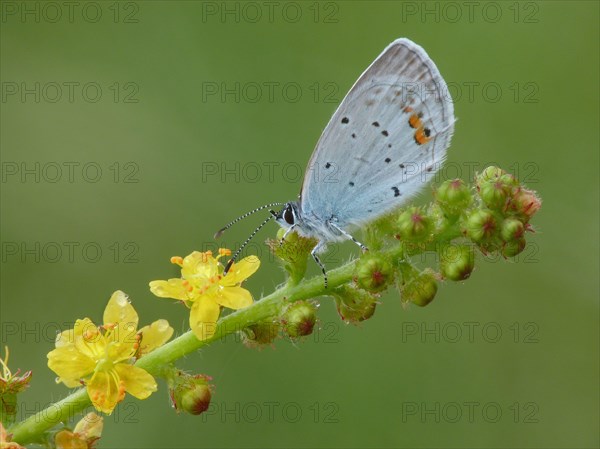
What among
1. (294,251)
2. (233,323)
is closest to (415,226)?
(294,251)

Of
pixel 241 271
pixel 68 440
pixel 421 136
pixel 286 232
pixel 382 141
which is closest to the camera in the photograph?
pixel 68 440

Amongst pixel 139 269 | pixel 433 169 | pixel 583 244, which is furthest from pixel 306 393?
pixel 433 169

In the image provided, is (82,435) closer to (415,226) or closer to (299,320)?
(299,320)

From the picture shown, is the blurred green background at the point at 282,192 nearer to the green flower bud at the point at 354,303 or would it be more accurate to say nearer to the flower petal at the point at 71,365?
the green flower bud at the point at 354,303

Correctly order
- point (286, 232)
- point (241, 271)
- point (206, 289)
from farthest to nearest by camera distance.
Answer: point (286, 232)
point (241, 271)
point (206, 289)

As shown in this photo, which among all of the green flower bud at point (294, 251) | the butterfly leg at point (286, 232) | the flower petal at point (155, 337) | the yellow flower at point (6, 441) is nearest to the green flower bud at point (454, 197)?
the green flower bud at point (294, 251)

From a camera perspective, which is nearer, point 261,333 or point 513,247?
point 513,247

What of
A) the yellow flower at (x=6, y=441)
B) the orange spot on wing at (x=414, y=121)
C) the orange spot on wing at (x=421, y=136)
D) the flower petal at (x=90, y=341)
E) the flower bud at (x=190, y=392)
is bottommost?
the yellow flower at (x=6, y=441)

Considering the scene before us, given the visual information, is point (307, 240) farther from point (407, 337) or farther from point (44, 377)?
point (44, 377)
